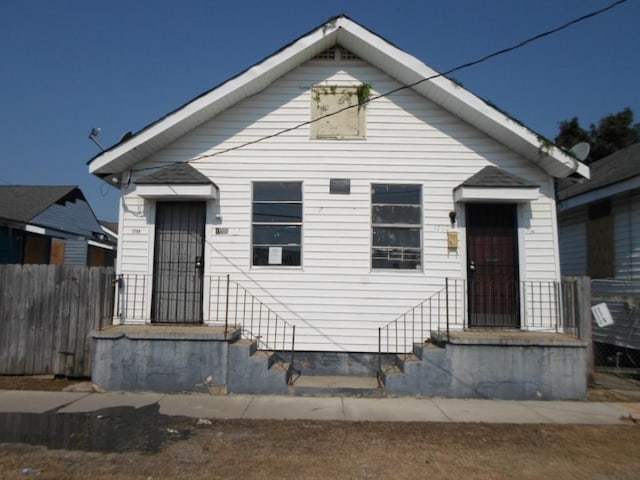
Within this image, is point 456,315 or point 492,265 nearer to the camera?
point 456,315

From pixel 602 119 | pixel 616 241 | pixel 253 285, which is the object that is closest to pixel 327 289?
pixel 253 285

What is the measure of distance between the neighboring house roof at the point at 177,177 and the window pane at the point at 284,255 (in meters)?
1.51

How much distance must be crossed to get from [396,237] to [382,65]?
3.20m

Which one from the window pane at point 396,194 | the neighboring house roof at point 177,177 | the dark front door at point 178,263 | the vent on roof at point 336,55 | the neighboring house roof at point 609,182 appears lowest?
the dark front door at point 178,263

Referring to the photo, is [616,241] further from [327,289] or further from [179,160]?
[179,160]

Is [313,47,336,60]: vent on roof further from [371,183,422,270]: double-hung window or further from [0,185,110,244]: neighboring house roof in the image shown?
[0,185,110,244]: neighboring house roof

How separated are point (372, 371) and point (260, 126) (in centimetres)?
493

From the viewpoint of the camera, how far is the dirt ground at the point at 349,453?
14.1 feet

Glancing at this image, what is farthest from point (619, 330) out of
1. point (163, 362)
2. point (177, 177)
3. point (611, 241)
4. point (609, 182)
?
point (177, 177)

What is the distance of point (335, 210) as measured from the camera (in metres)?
8.25

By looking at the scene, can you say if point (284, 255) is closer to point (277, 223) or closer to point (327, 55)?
point (277, 223)

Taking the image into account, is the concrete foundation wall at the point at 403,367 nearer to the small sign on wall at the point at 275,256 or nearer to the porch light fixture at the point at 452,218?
the small sign on wall at the point at 275,256

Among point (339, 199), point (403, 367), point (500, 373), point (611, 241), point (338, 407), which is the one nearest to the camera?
point (338, 407)

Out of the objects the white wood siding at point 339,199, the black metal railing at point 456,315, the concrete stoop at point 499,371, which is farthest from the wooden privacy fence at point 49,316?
the concrete stoop at point 499,371
